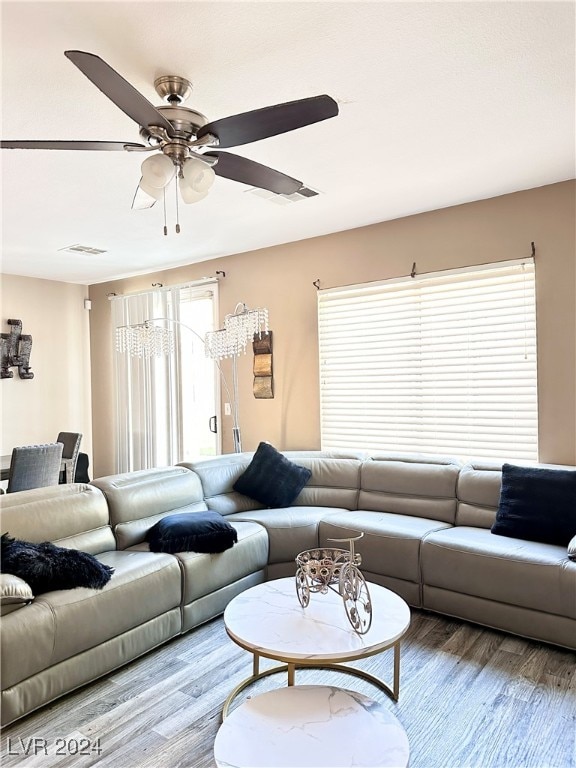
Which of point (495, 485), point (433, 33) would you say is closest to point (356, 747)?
point (495, 485)

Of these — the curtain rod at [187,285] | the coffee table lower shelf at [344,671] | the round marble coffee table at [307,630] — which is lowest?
the coffee table lower shelf at [344,671]

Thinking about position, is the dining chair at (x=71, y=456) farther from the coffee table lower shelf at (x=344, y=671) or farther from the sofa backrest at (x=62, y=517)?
the coffee table lower shelf at (x=344, y=671)

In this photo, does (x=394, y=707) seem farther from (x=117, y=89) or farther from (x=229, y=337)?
(x=229, y=337)

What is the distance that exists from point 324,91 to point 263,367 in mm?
2997

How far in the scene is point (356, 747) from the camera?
1.55 metres

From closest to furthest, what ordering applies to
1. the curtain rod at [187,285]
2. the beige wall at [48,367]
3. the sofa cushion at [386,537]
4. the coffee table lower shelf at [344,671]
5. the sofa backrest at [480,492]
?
the coffee table lower shelf at [344,671] → the sofa cushion at [386,537] → the sofa backrest at [480,492] → the curtain rod at [187,285] → the beige wall at [48,367]

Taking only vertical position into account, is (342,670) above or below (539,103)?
below

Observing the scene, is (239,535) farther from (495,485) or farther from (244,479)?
(495,485)

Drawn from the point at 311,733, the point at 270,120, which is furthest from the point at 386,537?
the point at 270,120

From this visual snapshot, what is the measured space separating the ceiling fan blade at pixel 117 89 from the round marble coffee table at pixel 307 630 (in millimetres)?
1972

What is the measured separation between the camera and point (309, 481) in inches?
167

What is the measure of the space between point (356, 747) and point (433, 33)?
2460 millimetres

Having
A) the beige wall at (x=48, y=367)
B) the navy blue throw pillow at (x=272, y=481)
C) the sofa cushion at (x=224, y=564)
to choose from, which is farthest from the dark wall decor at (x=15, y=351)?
the sofa cushion at (x=224, y=564)

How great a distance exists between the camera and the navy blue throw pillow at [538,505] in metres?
2.96
